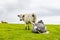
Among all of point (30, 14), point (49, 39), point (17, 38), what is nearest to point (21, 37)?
point (17, 38)

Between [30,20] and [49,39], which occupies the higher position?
[30,20]

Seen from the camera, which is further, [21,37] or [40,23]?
[40,23]

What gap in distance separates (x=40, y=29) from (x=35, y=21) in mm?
3784

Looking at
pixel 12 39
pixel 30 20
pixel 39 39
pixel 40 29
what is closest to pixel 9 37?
pixel 12 39

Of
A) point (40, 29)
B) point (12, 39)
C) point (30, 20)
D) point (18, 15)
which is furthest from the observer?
point (18, 15)

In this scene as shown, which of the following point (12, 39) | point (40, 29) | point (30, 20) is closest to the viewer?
point (12, 39)

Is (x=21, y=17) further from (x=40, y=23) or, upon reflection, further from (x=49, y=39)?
(x=49, y=39)

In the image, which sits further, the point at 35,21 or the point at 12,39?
the point at 35,21

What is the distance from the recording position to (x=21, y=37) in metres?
25.6

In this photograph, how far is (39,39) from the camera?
24.9 metres

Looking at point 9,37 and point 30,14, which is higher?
point 30,14

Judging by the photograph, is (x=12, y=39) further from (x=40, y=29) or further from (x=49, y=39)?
(x=40, y=29)

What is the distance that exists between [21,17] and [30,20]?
83.7 inches

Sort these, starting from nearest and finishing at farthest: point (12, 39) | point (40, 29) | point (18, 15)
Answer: point (12, 39)
point (40, 29)
point (18, 15)
